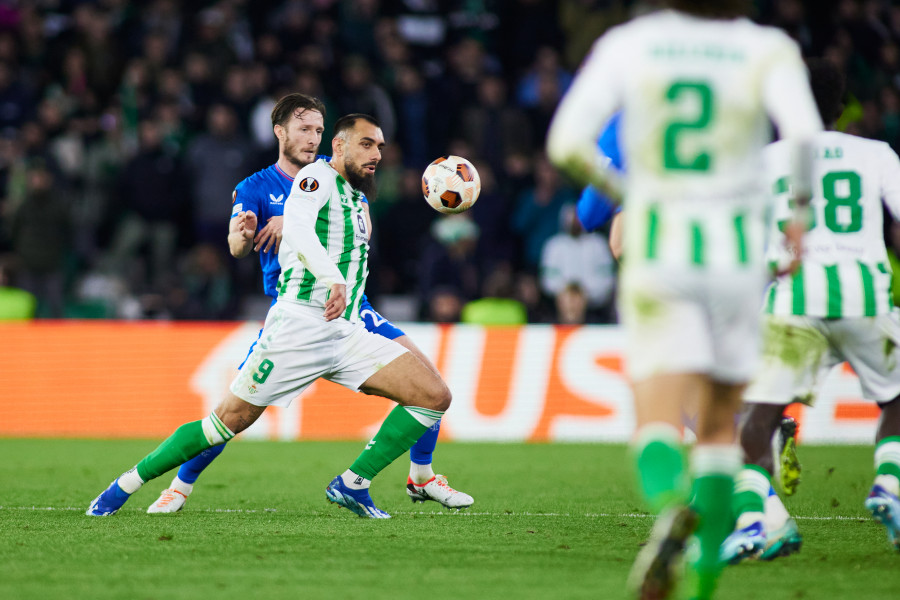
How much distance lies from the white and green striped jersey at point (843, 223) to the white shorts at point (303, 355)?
2346 mm

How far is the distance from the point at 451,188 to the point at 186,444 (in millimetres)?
2116

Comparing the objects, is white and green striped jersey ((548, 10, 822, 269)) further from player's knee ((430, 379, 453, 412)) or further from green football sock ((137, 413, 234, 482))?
green football sock ((137, 413, 234, 482))

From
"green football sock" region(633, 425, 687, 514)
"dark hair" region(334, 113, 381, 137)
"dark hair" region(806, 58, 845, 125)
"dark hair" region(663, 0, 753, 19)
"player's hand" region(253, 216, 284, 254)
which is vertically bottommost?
"green football sock" region(633, 425, 687, 514)

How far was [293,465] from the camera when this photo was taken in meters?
9.94

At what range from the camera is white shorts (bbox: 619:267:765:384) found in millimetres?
3611

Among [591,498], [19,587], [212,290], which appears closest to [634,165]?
[19,587]

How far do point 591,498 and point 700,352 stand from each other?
4.24 m

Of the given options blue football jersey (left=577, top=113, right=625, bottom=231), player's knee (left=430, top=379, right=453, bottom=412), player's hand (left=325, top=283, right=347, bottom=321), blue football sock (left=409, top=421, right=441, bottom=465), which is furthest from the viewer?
blue football sock (left=409, top=421, right=441, bottom=465)

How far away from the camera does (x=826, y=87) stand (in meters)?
5.26

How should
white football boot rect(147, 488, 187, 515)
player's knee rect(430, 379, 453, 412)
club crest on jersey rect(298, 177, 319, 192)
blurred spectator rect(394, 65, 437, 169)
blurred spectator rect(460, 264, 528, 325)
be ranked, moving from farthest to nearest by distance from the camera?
blurred spectator rect(394, 65, 437, 169) < blurred spectator rect(460, 264, 528, 325) < white football boot rect(147, 488, 187, 515) < player's knee rect(430, 379, 453, 412) < club crest on jersey rect(298, 177, 319, 192)

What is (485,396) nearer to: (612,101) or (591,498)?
(591,498)

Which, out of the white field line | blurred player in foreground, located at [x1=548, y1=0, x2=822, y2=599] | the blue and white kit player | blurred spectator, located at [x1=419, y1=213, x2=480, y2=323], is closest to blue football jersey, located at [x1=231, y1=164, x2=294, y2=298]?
the blue and white kit player

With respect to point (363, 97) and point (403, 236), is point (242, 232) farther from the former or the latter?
point (363, 97)

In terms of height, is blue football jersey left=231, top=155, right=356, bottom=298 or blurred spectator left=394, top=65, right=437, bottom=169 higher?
blurred spectator left=394, top=65, right=437, bottom=169
